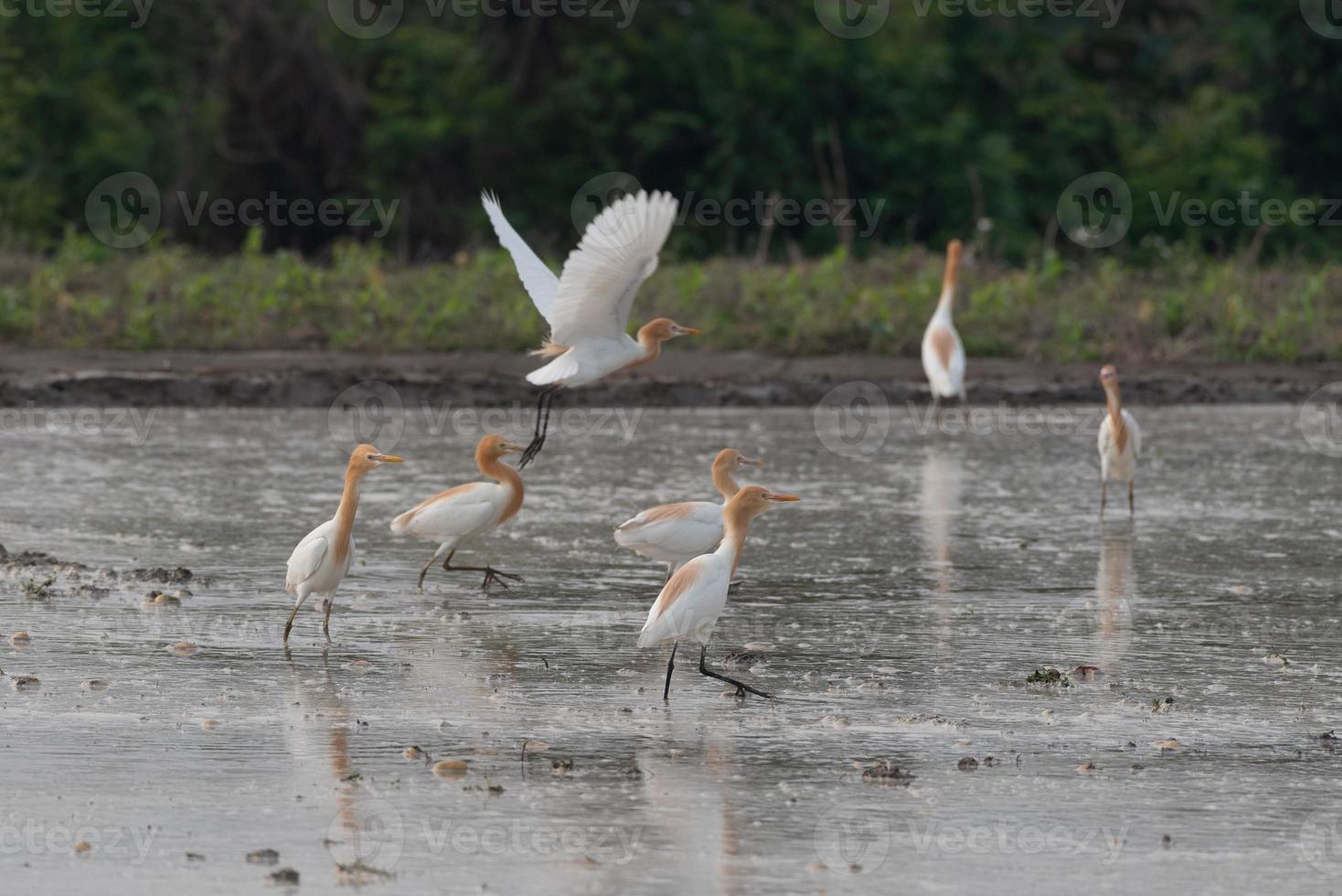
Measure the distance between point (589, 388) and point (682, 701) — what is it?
9297 millimetres

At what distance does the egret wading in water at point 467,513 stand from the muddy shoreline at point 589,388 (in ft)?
22.0

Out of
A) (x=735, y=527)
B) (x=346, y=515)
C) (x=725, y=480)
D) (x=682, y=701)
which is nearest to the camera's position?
(x=682, y=701)

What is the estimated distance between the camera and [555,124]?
27641 mm

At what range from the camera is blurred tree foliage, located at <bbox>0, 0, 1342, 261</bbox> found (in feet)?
86.1

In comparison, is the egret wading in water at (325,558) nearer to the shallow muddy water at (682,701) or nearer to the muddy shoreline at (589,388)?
the shallow muddy water at (682,701)

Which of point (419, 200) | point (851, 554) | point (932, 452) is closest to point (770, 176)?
point (419, 200)

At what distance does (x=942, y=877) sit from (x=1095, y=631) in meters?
3.14

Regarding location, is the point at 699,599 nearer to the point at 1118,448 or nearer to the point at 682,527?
the point at 682,527

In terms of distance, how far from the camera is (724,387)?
15.6 meters

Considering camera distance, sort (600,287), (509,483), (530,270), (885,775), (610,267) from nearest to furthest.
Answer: (885,775) < (509,483) < (610,267) < (600,287) < (530,270)

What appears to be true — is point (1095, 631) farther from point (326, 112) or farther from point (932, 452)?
point (326, 112)

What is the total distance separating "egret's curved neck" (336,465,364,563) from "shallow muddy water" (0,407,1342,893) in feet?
1.29

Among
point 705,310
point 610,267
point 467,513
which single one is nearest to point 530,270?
point 610,267

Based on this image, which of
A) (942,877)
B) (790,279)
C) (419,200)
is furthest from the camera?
(419,200)
